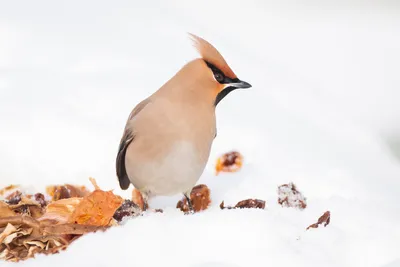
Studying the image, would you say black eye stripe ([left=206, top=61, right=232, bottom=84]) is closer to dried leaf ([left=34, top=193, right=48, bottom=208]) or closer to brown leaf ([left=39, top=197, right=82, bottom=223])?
brown leaf ([left=39, top=197, right=82, bottom=223])

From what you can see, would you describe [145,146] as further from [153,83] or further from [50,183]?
[153,83]

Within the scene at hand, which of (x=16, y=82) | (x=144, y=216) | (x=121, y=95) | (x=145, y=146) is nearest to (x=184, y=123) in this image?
(x=145, y=146)

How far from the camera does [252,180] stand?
3229mm

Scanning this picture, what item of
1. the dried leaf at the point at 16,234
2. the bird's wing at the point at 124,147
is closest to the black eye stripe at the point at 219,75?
the bird's wing at the point at 124,147

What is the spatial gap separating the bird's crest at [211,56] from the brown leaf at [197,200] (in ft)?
1.52

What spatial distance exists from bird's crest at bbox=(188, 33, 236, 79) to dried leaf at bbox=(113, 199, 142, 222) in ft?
1.56

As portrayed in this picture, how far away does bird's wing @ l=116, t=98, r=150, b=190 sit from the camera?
297cm

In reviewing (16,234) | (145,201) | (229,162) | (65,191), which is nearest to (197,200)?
(145,201)

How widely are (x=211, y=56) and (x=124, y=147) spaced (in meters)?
0.40

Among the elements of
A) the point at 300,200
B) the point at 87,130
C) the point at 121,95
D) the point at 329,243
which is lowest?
the point at 329,243

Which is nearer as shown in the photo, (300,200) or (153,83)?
(300,200)

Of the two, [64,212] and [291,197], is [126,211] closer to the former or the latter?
[64,212]

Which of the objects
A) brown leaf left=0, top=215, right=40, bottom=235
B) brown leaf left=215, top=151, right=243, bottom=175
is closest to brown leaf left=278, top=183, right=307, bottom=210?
brown leaf left=215, top=151, right=243, bottom=175

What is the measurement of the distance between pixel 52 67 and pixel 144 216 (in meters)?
1.53
